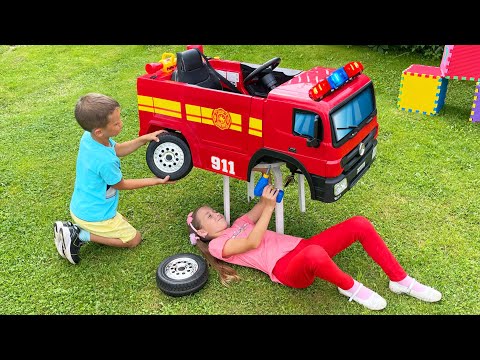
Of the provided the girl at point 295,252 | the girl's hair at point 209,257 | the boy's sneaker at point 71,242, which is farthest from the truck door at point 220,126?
the boy's sneaker at point 71,242

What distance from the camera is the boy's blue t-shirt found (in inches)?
149

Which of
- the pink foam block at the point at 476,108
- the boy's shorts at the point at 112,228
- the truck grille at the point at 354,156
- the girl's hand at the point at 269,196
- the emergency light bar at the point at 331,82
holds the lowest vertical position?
the boy's shorts at the point at 112,228

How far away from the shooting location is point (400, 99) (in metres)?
6.52

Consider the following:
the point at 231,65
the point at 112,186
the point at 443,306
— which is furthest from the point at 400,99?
the point at 112,186

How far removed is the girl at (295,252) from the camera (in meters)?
3.40

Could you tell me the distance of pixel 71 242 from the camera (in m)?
3.93

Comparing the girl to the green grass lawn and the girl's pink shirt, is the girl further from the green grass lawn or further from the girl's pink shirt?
the green grass lawn

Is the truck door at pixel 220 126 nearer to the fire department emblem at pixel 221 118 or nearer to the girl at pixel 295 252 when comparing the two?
the fire department emblem at pixel 221 118

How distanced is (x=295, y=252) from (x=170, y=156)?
1.25 m

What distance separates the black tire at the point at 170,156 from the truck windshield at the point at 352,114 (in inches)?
47.9

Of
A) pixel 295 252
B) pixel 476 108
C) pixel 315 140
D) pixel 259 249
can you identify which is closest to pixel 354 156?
pixel 315 140

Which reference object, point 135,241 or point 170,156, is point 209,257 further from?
point 170,156

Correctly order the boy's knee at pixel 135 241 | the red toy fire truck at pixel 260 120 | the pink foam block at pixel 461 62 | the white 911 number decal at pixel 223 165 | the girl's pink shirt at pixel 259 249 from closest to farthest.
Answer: the red toy fire truck at pixel 260 120 → the girl's pink shirt at pixel 259 249 → the white 911 number decal at pixel 223 165 → the boy's knee at pixel 135 241 → the pink foam block at pixel 461 62

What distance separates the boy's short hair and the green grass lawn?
1.14 metres
